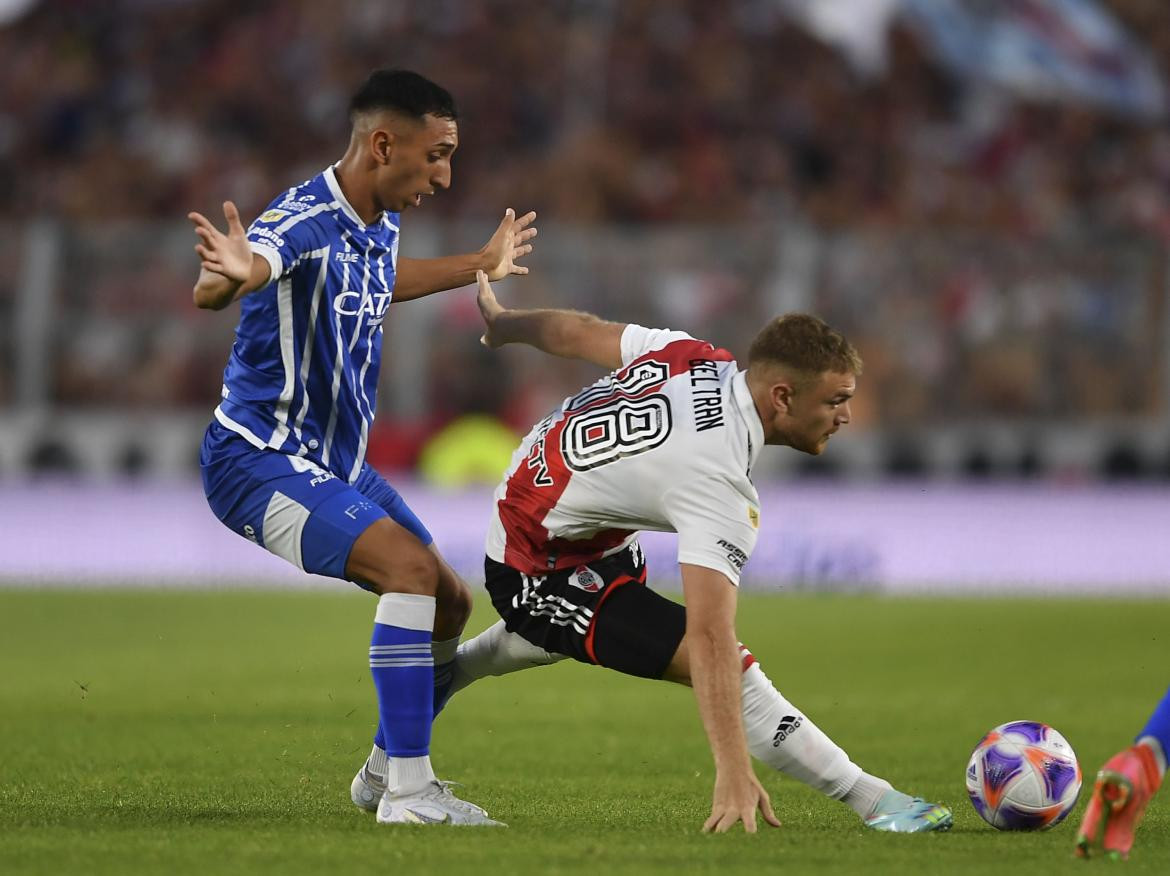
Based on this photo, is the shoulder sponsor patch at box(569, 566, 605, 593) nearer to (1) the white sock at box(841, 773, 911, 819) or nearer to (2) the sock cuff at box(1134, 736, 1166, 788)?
(1) the white sock at box(841, 773, 911, 819)

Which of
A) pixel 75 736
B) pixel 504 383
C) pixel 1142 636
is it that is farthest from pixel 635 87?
pixel 75 736

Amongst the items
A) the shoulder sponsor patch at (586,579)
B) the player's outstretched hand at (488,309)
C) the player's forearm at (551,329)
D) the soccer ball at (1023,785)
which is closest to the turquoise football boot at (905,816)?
the soccer ball at (1023,785)

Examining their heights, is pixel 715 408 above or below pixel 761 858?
above

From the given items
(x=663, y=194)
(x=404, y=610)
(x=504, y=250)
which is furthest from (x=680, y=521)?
(x=663, y=194)

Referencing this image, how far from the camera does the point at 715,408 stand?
553 cm

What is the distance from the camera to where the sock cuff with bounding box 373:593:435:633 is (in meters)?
5.86

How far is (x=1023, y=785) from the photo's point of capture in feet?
19.1

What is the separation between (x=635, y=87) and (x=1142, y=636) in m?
9.95

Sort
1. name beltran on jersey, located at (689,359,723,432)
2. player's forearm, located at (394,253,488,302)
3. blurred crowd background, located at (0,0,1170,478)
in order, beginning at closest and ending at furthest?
1. name beltran on jersey, located at (689,359,723,432)
2. player's forearm, located at (394,253,488,302)
3. blurred crowd background, located at (0,0,1170,478)

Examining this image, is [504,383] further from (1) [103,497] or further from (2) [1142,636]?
(2) [1142,636]

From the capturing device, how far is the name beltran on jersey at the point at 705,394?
5488 millimetres

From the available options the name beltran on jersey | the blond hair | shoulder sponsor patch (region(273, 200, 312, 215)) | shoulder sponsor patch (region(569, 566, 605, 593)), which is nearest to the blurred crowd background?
shoulder sponsor patch (region(273, 200, 312, 215))

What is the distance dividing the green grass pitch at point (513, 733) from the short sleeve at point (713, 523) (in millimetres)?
803

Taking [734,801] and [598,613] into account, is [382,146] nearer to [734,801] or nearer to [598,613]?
[598,613]
